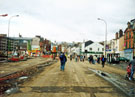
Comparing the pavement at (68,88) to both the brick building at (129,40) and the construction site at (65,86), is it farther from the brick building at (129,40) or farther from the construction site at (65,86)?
the brick building at (129,40)

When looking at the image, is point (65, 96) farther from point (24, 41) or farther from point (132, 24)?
point (24, 41)

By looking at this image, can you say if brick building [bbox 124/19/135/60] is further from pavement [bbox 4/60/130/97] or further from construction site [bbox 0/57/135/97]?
pavement [bbox 4/60/130/97]

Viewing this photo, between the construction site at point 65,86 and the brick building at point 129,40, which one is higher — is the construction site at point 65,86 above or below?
below

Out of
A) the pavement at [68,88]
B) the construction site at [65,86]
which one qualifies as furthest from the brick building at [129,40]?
the pavement at [68,88]

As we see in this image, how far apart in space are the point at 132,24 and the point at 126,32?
11.5ft

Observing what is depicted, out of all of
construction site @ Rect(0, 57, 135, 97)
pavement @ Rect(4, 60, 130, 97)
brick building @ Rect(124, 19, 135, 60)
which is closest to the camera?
pavement @ Rect(4, 60, 130, 97)

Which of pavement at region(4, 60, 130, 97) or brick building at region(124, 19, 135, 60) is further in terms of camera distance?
brick building at region(124, 19, 135, 60)

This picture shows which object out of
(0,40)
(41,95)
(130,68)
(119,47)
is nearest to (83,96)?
(41,95)

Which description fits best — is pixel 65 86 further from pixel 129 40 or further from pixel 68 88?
pixel 129 40

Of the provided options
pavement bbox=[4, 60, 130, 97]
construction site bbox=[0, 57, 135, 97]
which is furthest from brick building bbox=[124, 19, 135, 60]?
pavement bbox=[4, 60, 130, 97]

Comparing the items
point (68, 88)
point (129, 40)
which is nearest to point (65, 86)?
point (68, 88)

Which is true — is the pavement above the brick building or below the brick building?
below

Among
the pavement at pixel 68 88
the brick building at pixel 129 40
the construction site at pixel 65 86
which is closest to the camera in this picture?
the pavement at pixel 68 88

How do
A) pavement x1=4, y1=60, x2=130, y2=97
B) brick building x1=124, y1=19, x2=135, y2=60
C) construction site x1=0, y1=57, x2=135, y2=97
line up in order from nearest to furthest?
pavement x1=4, y1=60, x2=130, y2=97, construction site x1=0, y1=57, x2=135, y2=97, brick building x1=124, y1=19, x2=135, y2=60
